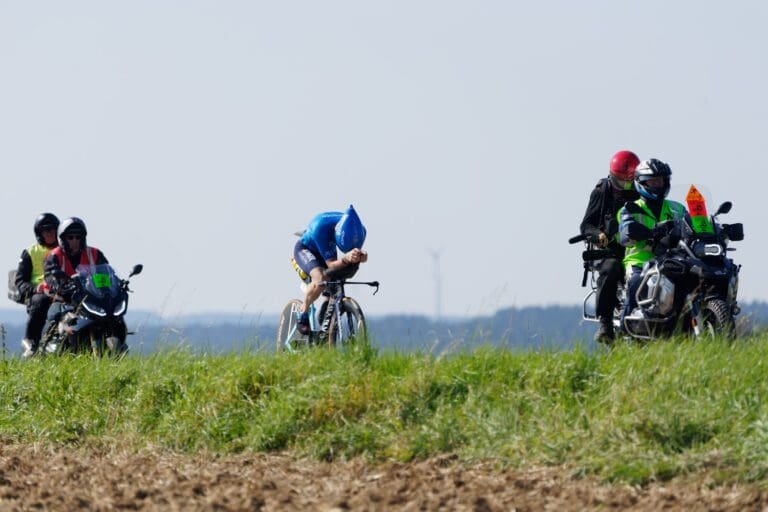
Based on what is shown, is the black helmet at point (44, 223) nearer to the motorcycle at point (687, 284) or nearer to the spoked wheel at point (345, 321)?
the spoked wheel at point (345, 321)

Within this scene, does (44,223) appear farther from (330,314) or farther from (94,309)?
(330,314)

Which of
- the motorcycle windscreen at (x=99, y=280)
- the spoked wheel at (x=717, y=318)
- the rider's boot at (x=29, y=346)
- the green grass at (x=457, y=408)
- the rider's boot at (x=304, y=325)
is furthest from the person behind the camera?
the rider's boot at (x=29, y=346)

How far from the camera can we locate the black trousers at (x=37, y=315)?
17.4 metres

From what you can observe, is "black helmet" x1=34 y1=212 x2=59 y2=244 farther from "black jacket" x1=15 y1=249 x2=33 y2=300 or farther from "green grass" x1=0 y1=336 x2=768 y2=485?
"green grass" x1=0 y1=336 x2=768 y2=485

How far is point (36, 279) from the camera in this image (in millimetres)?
17859

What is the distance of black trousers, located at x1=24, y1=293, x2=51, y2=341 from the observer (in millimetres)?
17406

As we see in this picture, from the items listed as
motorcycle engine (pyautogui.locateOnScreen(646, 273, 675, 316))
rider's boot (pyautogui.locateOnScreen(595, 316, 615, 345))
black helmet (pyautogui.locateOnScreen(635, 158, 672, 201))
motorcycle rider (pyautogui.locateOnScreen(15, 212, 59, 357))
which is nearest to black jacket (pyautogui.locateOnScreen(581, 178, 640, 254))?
black helmet (pyautogui.locateOnScreen(635, 158, 672, 201))

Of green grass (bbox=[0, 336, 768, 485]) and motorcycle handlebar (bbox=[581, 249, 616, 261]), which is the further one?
motorcycle handlebar (bbox=[581, 249, 616, 261])

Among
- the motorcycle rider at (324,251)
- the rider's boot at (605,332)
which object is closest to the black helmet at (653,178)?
the rider's boot at (605,332)

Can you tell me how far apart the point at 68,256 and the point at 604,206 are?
6241 millimetres

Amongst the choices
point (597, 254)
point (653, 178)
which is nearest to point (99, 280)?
point (597, 254)

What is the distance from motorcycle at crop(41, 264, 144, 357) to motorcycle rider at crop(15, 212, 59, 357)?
794mm

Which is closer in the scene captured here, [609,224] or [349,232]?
[609,224]

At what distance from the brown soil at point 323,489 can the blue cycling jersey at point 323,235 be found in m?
4.87
